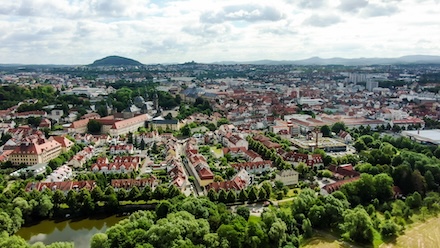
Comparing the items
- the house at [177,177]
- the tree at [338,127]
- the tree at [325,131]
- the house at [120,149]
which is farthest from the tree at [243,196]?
the tree at [338,127]

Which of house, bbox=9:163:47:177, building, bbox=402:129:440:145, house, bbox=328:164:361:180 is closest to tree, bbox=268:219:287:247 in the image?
house, bbox=328:164:361:180

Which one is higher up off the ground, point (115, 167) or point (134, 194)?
point (115, 167)

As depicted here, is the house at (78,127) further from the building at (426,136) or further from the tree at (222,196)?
the building at (426,136)

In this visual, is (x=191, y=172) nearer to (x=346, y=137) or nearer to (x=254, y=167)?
(x=254, y=167)

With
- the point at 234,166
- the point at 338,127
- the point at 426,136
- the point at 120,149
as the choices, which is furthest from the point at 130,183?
the point at 426,136

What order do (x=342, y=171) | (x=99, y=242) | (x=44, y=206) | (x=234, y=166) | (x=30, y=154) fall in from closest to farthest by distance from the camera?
(x=99, y=242) → (x=44, y=206) → (x=342, y=171) → (x=234, y=166) → (x=30, y=154)

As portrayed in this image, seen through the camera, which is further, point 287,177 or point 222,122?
point 222,122

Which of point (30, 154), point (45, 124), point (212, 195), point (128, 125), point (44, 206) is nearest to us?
point (44, 206)

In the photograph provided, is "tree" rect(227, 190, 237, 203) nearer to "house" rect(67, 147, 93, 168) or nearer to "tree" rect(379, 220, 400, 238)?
"tree" rect(379, 220, 400, 238)
